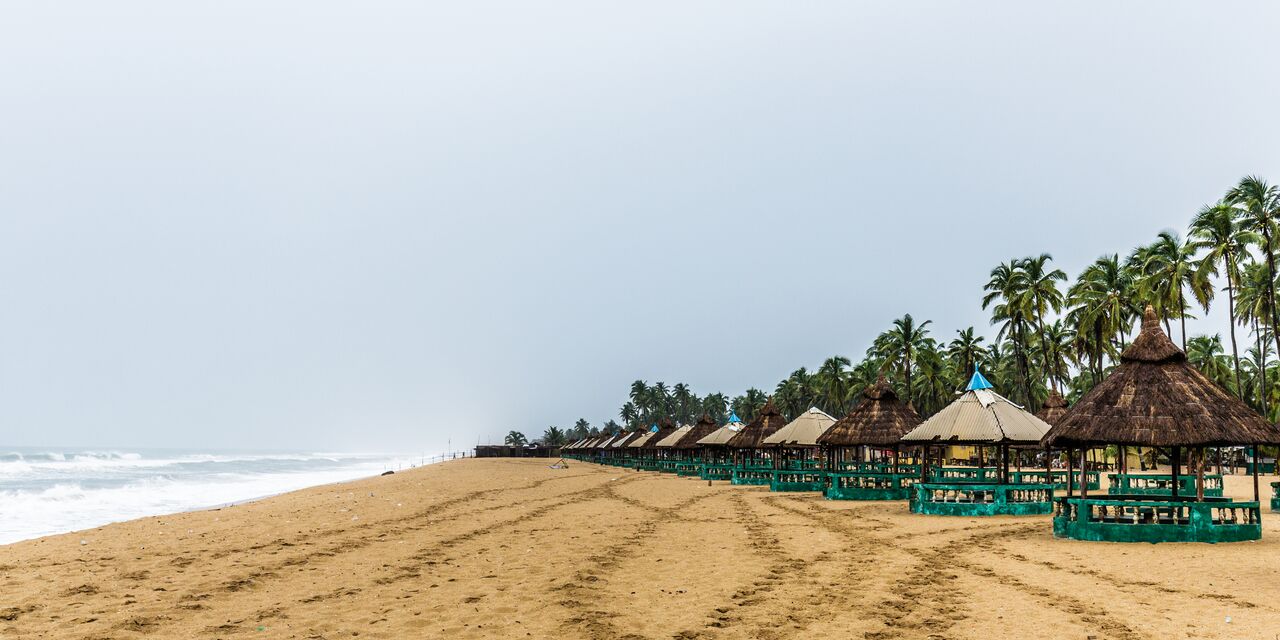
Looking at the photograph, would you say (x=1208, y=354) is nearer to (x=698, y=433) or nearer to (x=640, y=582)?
(x=698, y=433)

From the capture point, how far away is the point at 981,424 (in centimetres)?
2041

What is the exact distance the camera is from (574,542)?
14.9 metres

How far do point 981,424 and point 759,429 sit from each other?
54.2ft

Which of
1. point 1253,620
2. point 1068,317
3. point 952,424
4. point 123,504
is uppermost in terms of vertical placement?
point 1068,317

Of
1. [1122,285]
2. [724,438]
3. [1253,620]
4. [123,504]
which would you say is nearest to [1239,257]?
[1122,285]

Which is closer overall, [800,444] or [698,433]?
[800,444]

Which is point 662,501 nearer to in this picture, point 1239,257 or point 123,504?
point 123,504

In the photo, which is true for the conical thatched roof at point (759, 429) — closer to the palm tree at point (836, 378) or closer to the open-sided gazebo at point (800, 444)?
the open-sided gazebo at point (800, 444)

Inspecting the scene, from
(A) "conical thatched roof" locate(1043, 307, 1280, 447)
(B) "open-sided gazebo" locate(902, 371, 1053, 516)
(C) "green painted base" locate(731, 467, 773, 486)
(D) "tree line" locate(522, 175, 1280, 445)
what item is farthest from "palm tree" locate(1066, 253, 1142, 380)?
(A) "conical thatched roof" locate(1043, 307, 1280, 447)

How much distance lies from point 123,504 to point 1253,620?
40.7m

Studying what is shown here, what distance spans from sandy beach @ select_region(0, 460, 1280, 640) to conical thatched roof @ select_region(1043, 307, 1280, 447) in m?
1.79

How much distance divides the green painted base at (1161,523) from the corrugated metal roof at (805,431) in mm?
16088

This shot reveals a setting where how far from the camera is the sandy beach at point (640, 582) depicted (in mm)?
8312

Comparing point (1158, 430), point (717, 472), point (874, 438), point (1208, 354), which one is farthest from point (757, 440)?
point (1208, 354)
